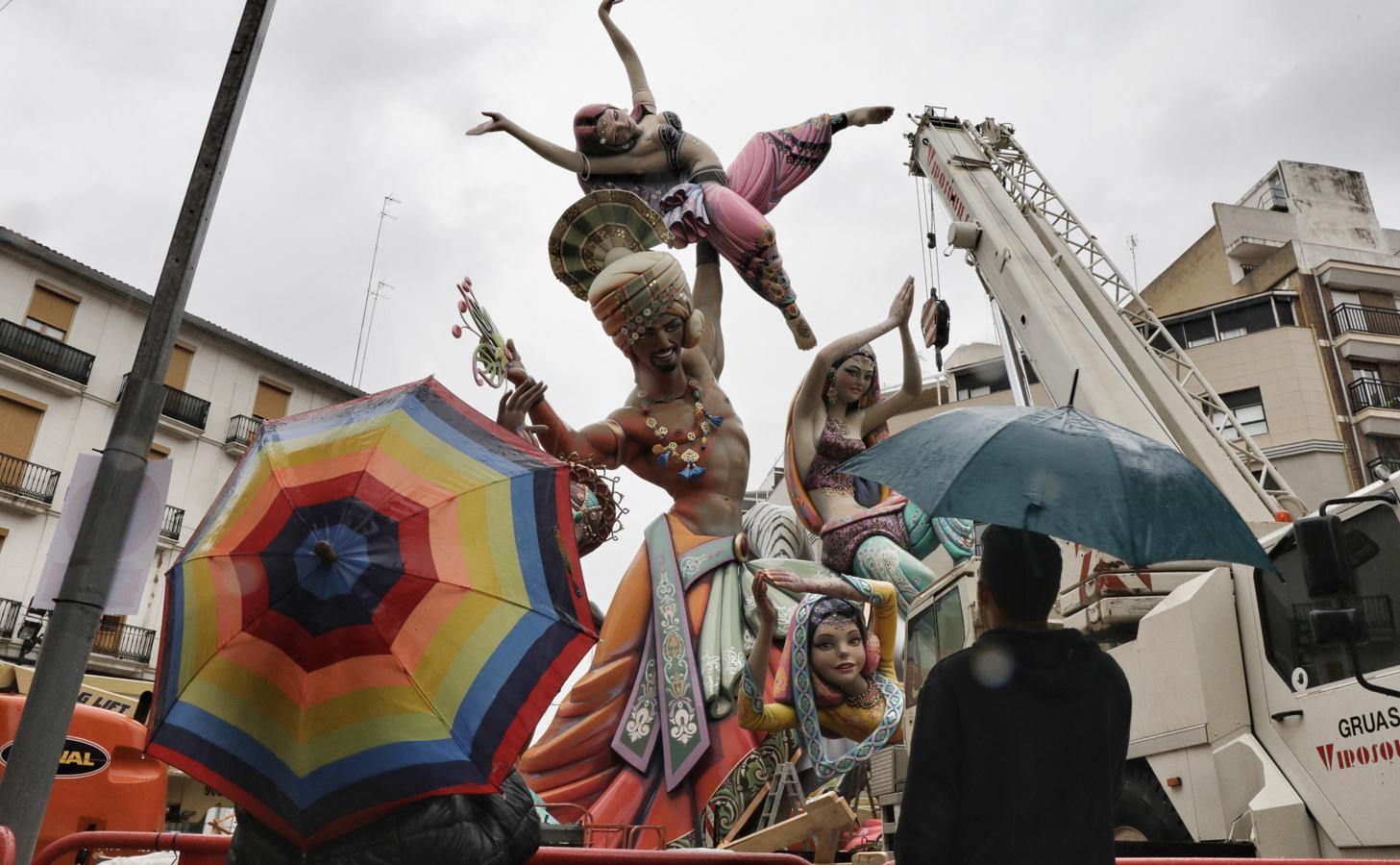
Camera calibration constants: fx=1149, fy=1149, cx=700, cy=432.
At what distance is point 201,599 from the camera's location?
2.54m

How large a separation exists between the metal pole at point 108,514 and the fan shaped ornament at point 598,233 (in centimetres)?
348

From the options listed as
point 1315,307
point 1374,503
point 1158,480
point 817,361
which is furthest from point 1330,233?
point 1158,480

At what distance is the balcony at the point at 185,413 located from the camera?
22.4m

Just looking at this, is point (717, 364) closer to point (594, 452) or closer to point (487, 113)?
point (594, 452)

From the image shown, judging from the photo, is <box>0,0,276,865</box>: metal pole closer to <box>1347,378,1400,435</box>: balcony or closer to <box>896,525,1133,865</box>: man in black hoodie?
<box>896,525,1133,865</box>: man in black hoodie

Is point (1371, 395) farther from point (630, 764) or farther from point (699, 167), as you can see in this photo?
point (630, 764)

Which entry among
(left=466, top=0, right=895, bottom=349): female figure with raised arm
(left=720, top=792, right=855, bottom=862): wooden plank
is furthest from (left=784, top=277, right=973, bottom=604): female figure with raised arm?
(left=720, top=792, right=855, bottom=862): wooden plank

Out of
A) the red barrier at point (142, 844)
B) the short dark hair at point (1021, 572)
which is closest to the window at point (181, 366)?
the red barrier at point (142, 844)

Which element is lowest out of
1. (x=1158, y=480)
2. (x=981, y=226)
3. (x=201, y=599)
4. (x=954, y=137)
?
(x=201, y=599)

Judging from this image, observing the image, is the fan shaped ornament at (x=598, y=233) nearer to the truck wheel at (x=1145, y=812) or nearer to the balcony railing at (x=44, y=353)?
the truck wheel at (x=1145, y=812)

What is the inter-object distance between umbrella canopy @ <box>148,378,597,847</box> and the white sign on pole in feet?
2.74

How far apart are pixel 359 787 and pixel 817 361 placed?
6124 millimetres

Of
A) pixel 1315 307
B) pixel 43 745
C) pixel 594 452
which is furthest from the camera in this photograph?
pixel 1315 307

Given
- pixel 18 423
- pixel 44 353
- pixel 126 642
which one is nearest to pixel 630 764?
pixel 126 642
